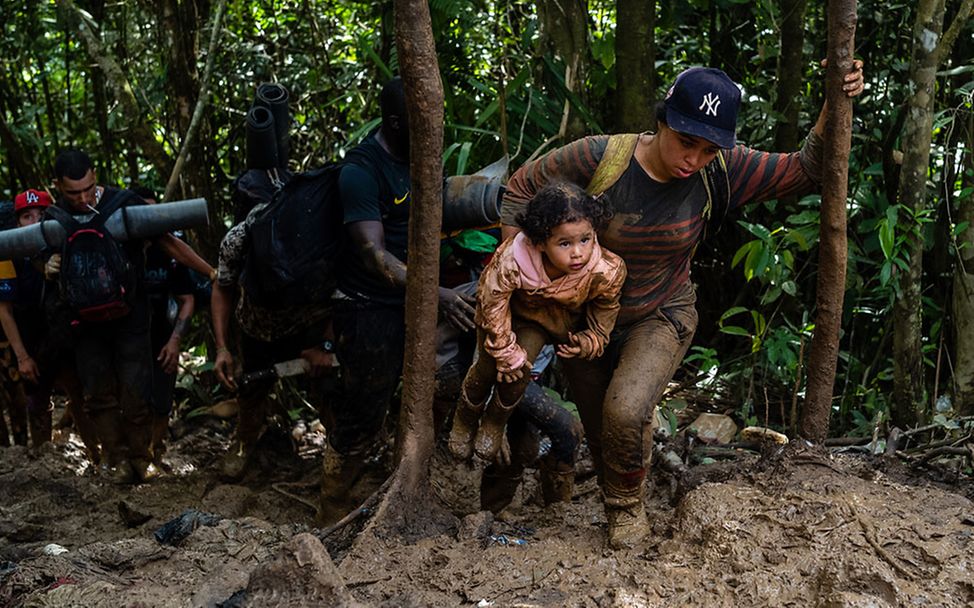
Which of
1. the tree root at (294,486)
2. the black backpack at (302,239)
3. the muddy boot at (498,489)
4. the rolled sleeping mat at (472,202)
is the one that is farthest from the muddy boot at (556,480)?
the tree root at (294,486)

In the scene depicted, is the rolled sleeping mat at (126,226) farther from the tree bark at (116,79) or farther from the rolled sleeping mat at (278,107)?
the tree bark at (116,79)

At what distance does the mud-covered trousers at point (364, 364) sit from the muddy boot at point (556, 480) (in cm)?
99

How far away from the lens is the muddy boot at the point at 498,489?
565 cm

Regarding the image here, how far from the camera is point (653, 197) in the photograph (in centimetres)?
414

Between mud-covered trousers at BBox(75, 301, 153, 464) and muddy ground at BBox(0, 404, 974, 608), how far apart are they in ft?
7.10

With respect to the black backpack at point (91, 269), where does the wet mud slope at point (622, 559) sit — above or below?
below

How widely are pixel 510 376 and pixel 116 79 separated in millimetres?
5097

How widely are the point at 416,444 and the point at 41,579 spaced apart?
1.58 meters

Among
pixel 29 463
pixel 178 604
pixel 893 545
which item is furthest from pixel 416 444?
pixel 29 463

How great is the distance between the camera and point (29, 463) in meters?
7.10

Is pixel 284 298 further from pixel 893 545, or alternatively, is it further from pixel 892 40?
pixel 892 40

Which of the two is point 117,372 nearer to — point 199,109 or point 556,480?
point 199,109

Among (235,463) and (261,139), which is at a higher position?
(261,139)

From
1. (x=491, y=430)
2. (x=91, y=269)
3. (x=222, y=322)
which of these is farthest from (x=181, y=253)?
(x=491, y=430)
